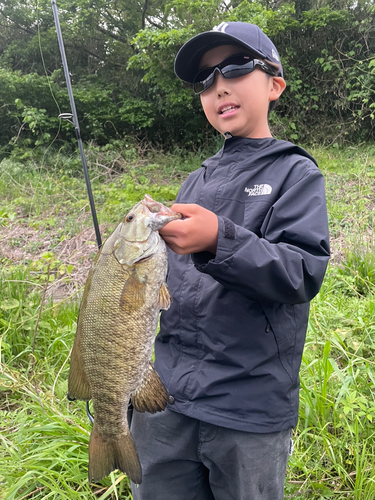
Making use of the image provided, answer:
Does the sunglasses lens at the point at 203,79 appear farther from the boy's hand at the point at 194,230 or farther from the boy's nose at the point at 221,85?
the boy's hand at the point at 194,230

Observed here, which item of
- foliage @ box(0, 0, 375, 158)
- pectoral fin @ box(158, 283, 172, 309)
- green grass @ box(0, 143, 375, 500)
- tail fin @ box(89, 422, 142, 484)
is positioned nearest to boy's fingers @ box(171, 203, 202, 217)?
pectoral fin @ box(158, 283, 172, 309)

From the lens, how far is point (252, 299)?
1344mm

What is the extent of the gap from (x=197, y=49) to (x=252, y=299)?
1.28m

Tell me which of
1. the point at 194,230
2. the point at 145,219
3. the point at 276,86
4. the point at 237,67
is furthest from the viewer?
the point at 276,86

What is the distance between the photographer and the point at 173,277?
5.25 ft

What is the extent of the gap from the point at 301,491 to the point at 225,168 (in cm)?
185

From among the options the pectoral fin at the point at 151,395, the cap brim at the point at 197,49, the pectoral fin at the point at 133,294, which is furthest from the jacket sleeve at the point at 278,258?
the cap brim at the point at 197,49

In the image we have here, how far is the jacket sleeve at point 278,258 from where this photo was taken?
111 centimetres

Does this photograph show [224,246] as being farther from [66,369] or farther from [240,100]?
[66,369]

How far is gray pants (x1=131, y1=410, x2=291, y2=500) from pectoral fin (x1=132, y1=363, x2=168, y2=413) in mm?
165

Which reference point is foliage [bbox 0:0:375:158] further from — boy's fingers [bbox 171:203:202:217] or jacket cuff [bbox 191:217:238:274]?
jacket cuff [bbox 191:217:238:274]

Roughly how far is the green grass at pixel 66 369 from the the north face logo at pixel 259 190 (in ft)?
4.32

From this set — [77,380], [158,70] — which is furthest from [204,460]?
[158,70]

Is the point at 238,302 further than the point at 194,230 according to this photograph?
Yes
